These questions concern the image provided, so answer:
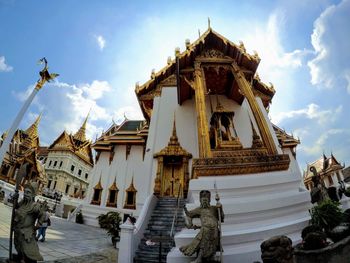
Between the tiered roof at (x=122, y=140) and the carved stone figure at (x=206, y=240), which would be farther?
the tiered roof at (x=122, y=140)

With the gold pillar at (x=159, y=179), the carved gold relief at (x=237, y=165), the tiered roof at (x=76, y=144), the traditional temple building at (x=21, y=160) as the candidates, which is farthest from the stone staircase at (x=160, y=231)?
the tiered roof at (x=76, y=144)

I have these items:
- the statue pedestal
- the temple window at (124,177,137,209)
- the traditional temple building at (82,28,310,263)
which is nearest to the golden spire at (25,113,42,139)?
the traditional temple building at (82,28,310,263)

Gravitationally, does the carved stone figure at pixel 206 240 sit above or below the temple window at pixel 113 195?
below

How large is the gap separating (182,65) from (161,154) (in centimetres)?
360

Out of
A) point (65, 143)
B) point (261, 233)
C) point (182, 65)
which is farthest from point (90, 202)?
point (65, 143)

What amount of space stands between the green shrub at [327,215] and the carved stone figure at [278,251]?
156 centimetres

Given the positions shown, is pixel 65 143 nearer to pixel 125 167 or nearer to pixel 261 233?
pixel 125 167

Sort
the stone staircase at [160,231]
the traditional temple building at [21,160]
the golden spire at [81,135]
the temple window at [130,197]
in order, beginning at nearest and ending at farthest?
1. the stone staircase at [160,231]
2. the temple window at [130,197]
3. the traditional temple building at [21,160]
4. the golden spire at [81,135]

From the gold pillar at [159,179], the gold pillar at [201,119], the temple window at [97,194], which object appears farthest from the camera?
the temple window at [97,194]

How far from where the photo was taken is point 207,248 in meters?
2.66

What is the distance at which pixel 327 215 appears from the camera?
9.78 ft

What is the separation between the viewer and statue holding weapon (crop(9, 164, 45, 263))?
2582 millimetres

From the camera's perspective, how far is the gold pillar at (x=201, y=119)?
502 centimetres

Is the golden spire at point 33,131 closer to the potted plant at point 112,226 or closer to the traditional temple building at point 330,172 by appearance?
the potted plant at point 112,226
